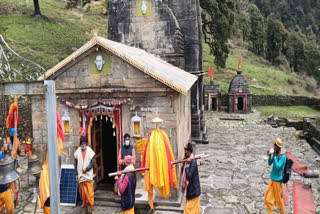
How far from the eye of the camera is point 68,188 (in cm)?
738

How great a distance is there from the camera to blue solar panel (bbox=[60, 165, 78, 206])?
7325mm

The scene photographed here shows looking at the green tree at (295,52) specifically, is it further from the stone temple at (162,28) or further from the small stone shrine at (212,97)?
the stone temple at (162,28)

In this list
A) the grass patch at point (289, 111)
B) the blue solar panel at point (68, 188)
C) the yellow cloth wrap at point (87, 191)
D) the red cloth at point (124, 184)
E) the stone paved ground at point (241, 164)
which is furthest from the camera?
the grass patch at point (289, 111)

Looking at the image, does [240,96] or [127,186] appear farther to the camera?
[240,96]

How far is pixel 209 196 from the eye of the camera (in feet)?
26.2

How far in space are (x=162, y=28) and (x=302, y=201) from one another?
8.32m

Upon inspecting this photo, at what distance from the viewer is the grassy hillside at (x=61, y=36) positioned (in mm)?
21234

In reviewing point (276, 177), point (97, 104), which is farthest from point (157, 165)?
point (276, 177)

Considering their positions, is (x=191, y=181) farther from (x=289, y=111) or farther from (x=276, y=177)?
(x=289, y=111)

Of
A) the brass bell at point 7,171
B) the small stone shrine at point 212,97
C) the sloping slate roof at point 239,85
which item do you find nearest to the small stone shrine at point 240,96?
the sloping slate roof at point 239,85

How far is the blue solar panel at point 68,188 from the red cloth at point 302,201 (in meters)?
5.54

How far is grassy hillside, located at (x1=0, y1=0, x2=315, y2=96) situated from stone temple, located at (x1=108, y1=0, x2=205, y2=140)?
7457 millimetres

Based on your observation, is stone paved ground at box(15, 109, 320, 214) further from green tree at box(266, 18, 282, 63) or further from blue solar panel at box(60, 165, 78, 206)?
green tree at box(266, 18, 282, 63)

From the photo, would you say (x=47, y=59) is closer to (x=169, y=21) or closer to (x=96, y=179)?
(x=169, y=21)
